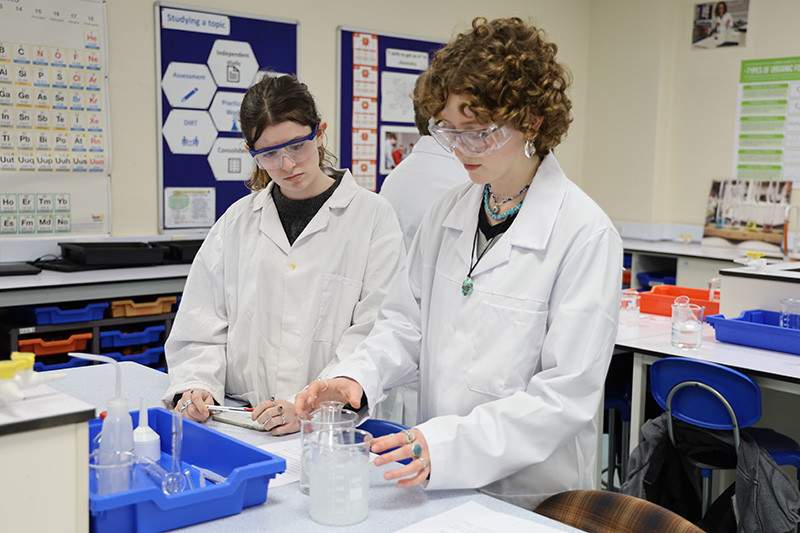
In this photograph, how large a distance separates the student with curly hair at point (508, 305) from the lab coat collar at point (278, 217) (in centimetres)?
42

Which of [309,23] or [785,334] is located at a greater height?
[309,23]

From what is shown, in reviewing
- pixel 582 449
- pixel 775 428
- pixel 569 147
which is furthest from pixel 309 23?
pixel 582 449

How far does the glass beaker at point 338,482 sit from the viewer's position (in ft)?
3.95

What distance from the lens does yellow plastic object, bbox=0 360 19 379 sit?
42.3 inches

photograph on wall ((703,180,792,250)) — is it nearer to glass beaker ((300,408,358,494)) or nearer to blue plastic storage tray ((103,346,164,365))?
blue plastic storage tray ((103,346,164,365))

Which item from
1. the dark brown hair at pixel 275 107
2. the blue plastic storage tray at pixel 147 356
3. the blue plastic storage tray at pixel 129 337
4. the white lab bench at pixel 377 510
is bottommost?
the blue plastic storage tray at pixel 147 356

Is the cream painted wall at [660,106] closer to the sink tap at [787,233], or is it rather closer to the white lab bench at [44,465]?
the sink tap at [787,233]

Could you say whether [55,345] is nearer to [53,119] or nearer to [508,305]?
[53,119]

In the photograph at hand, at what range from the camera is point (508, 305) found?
1476 millimetres

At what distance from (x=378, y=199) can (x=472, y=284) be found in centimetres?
56

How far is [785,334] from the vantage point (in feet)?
8.74

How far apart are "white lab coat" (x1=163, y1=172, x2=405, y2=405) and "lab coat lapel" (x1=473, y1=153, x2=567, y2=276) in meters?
Result: 0.48

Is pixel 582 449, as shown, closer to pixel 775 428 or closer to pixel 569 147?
pixel 775 428

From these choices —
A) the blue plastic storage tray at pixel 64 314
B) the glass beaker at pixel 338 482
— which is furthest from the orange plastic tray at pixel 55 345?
the glass beaker at pixel 338 482
